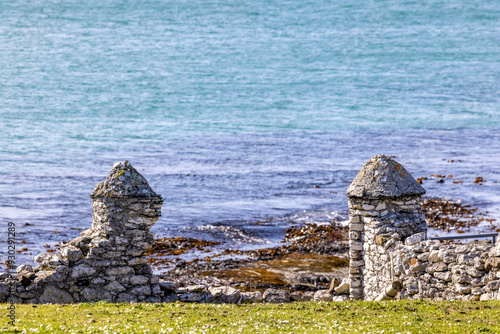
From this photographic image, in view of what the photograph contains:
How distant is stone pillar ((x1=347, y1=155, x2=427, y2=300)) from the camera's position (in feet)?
53.8

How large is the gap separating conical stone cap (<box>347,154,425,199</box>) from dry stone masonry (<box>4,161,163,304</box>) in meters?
4.79

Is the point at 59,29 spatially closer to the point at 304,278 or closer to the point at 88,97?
the point at 88,97

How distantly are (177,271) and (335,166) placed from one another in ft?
75.8

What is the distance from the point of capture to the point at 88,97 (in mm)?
75188

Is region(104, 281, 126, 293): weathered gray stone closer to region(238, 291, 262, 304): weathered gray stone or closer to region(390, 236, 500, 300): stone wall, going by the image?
region(238, 291, 262, 304): weathered gray stone

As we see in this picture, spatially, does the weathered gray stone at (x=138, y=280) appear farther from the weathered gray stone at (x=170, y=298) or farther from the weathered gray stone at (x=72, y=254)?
the weathered gray stone at (x=72, y=254)

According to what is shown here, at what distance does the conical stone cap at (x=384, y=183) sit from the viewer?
54.2ft

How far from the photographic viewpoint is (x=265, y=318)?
12.9 m

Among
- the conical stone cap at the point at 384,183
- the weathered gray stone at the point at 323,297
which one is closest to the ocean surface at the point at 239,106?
the weathered gray stone at the point at 323,297

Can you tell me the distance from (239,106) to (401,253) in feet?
185

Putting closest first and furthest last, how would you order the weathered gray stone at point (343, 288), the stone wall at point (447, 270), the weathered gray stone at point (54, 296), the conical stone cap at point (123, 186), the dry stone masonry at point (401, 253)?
1. the stone wall at point (447, 270)
2. the dry stone masonry at point (401, 253)
3. the weathered gray stone at point (54, 296)
4. the conical stone cap at point (123, 186)
5. the weathered gray stone at point (343, 288)

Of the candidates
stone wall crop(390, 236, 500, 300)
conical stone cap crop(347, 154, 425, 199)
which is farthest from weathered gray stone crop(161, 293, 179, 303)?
stone wall crop(390, 236, 500, 300)

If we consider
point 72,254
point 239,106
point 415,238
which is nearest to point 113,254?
point 72,254

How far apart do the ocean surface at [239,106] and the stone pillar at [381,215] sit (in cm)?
1171
